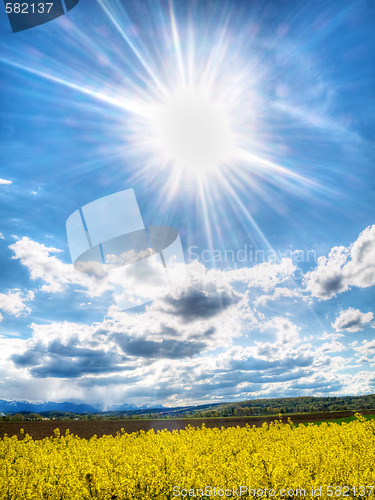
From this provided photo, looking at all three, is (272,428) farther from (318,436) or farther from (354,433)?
(354,433)

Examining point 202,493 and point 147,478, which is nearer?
point 202,493

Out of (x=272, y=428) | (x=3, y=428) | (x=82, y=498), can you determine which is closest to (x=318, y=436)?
(x=272, y=428)

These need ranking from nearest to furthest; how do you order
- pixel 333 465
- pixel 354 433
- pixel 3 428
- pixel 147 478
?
pixel 147 478, pixel 333 465, pixel 354 433, pixel 3 428

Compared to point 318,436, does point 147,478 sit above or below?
above

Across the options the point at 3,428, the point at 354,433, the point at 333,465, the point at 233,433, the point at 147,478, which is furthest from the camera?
the point at 3,428

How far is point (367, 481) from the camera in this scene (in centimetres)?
727

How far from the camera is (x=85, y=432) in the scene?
24469 mm

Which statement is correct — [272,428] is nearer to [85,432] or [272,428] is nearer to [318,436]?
[318,436]

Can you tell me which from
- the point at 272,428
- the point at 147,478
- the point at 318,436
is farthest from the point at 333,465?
the point at 272,428

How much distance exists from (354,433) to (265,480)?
8378 millimetres

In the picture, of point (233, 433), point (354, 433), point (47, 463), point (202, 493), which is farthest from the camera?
point (233, 433)

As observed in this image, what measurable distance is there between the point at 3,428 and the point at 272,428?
63.4ft

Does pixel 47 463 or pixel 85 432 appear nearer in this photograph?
pixel 47 463

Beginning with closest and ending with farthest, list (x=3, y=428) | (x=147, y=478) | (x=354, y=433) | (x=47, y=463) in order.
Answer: (x=147, y=478) → (x=47, y=463) → (x=354, y=433) → (x=3, y=428)
